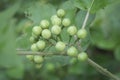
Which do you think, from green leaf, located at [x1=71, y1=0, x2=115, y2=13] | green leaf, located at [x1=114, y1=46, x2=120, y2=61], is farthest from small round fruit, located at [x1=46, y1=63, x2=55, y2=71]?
green leaf, located at [x1=71, y1=0, x2=115, y2=13]

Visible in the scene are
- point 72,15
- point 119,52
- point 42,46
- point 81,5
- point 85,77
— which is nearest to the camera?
point 42,46

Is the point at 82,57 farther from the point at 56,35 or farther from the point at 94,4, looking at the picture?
the point at 94,4

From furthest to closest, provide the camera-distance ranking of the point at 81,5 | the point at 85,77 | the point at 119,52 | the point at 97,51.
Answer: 1. the point at 97,51
2. the point at 85,77
3. the point at 119,52
4. the point at 81,5

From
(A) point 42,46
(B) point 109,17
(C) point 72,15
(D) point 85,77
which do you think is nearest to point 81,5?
(C) point 72,15

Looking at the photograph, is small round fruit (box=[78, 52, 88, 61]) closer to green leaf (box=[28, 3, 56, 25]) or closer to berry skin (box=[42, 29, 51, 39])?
berry skin (box=[42, 29, 51, 39])

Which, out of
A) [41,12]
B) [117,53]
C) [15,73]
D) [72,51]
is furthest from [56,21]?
[15,73]

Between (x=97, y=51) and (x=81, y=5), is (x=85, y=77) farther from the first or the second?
(x=81, y=5)

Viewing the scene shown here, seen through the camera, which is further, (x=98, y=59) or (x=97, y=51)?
(x=97, y=51)

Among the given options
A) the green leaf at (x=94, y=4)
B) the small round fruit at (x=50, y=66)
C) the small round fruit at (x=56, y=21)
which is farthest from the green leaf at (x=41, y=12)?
the small round fruit at (x=50, y=66)

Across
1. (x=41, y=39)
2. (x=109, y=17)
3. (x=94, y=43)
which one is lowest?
(x=94, y=43)
